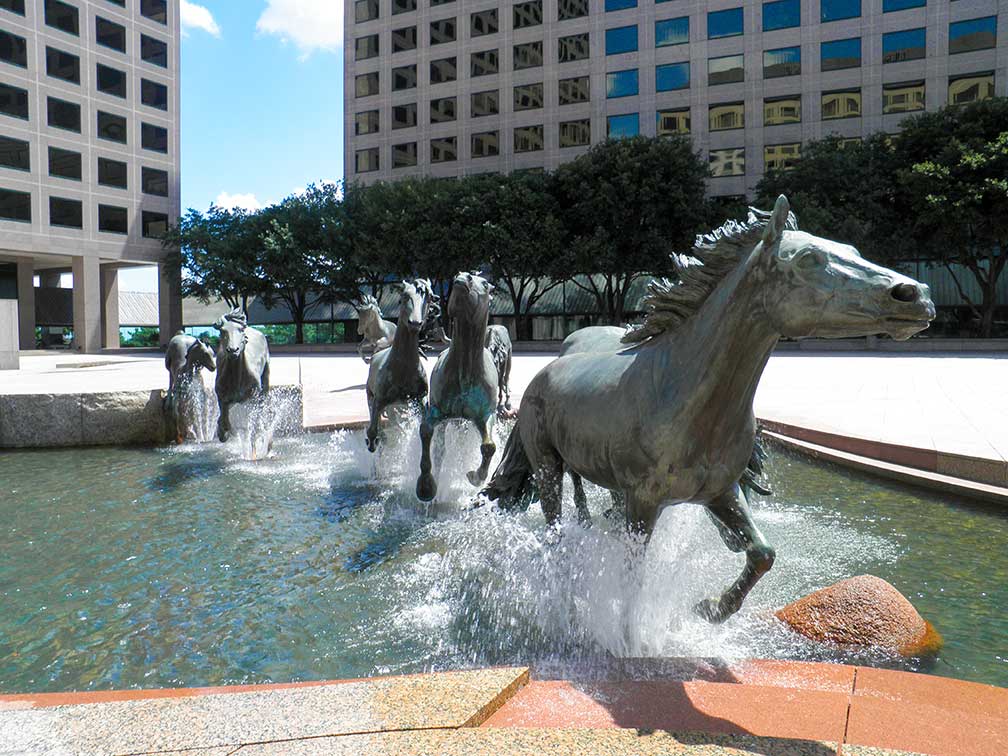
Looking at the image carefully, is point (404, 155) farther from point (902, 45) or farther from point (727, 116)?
point (902, 45)

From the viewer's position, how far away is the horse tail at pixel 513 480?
507 cm

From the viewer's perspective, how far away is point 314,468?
8703mm

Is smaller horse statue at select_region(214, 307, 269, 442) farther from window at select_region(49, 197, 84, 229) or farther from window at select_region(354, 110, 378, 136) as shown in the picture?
window at select_region(354, 110, 378, 136)

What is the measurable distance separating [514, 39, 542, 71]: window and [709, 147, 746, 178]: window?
14791mm

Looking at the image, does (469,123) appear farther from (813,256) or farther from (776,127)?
(813,256)

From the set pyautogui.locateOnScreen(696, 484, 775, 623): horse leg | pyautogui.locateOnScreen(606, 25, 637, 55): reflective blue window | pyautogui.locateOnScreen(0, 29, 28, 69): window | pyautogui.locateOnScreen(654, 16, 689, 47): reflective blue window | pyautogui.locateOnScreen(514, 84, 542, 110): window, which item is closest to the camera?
pyautogui.locateOnScreen(696, 484, 775, 623): horse leg

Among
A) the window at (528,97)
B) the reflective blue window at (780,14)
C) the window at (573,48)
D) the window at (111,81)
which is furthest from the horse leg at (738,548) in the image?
the window at (111,81)

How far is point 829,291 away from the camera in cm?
279

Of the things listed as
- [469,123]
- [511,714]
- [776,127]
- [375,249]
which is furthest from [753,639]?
[469,123]

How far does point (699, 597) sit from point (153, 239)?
179ft

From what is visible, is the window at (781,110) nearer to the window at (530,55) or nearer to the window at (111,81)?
the window at (530,55)

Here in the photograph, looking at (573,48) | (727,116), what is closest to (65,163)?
(573,48)

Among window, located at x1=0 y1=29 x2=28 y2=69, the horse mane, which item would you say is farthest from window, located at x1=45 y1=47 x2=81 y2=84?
the horse mane

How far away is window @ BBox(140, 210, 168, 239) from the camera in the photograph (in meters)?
49.9
